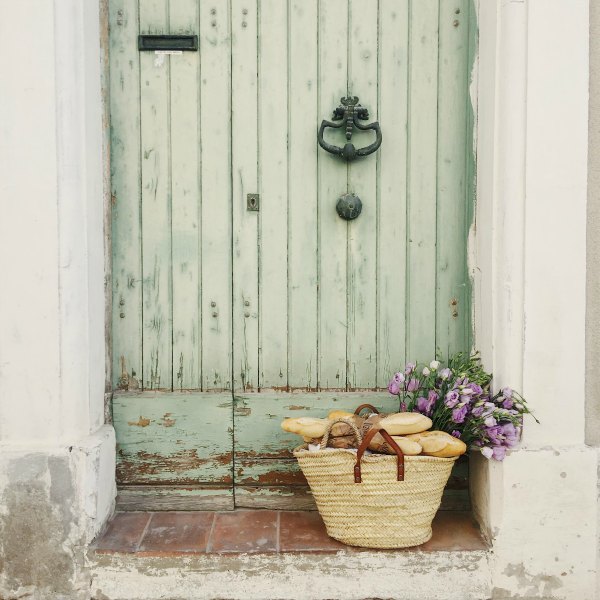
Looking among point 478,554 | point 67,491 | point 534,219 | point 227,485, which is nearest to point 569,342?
point 534,219

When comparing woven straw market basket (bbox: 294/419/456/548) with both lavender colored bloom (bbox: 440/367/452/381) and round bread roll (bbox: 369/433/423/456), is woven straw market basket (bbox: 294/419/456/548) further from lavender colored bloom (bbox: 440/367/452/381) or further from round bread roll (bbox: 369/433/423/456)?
lavender colored bloom (bbox: 440/367/452/381)

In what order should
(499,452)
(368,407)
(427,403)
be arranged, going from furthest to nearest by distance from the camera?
(368,407) → (427,403) → (499,452)

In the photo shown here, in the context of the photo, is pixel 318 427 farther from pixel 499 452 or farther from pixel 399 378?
pixel 499 452

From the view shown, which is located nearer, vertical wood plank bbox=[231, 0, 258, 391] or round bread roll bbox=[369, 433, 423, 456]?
round bread roll bbox=[369, 433, 423, 456]

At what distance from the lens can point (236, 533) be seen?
90.4 inches

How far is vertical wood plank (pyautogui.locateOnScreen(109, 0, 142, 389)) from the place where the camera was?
2412 millimetres

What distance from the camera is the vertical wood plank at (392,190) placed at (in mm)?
2414

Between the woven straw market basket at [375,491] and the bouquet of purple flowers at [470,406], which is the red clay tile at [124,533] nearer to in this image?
the woven straw market basket at [375,491]

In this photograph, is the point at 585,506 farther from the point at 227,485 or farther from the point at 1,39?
the point at 1,39

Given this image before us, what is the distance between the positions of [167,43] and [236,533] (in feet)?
6.08

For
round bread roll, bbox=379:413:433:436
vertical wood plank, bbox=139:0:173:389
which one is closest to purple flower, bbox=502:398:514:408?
round bread roll, bbox=379:413:433:436

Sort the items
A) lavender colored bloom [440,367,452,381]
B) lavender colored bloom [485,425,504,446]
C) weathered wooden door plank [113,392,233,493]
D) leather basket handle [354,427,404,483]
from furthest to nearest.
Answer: weathered wooden door plank [113,392,233,493] < lavender colored bloom [440,367,452,381] < lavender colored bloom [485,425,504,446] < leather basket handle [354,427,404,483]

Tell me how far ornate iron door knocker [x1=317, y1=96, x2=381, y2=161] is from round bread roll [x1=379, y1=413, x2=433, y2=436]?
984 mm

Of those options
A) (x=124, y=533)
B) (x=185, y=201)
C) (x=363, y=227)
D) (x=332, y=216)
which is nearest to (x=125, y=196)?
(x=185, y=201)
